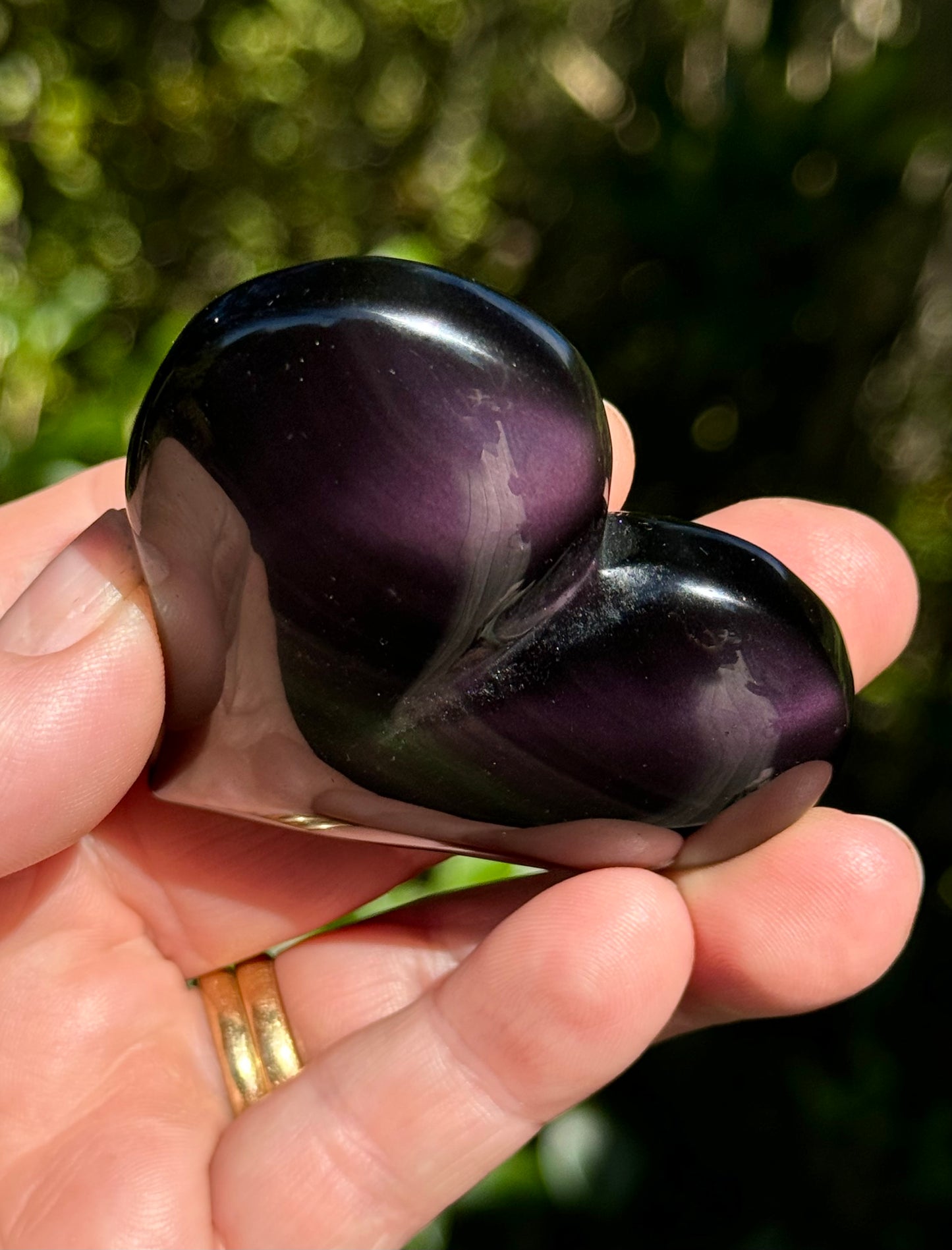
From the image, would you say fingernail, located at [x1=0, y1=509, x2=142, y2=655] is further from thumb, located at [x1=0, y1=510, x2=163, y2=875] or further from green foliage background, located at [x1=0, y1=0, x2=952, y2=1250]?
green foliage background, located at [x1=0, y1=0, x2=952, y2=1250]

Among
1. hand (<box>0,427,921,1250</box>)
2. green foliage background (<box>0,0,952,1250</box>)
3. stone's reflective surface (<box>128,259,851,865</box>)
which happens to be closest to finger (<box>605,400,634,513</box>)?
hand (<box>0,427,921,1250</box>)

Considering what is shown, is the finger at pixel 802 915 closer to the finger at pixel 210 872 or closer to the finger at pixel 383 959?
the finger at pixel 383 959

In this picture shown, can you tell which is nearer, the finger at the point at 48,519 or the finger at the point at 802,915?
the finger at the point at 802,915

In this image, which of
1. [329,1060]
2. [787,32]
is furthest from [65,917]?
[787,32]

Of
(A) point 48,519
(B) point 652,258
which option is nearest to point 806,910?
(A) point 48,519

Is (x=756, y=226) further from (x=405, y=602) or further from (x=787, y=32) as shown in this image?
(x=405, y=602)

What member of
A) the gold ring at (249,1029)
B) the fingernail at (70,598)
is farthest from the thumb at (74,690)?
the gold ring at (249,1029)
